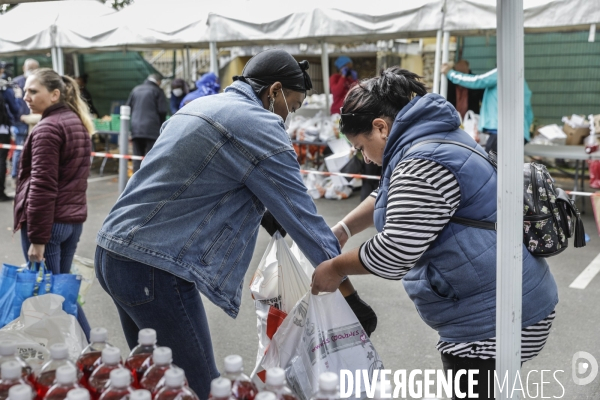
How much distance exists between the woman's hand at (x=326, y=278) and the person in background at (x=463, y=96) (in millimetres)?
7181

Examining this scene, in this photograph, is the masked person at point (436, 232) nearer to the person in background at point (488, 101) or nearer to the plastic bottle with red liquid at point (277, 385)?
the plastic bottle with red liquid at point (277, 385)

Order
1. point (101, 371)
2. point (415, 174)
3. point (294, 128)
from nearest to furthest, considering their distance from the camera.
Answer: point (101, 371) → point (415, 174) → point (294, 128)

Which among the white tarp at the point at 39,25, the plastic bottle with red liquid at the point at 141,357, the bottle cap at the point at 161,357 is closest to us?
the bottle cap at the point at 161,357

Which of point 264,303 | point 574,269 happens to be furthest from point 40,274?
point 574,269

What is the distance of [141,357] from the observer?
156 centimetres

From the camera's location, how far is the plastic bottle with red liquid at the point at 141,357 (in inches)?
59.9

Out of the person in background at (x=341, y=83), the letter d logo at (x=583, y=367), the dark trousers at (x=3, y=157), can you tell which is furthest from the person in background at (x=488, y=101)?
the dark trousers at (x=3, y=157)

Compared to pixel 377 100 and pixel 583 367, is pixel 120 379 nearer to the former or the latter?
pixel 377 100

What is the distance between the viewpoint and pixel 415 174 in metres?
1.88

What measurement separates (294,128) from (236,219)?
306 inches

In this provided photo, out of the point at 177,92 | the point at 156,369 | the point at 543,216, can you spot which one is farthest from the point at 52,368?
the point at 177,92

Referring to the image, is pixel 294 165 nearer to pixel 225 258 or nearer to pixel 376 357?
pixel 225 258

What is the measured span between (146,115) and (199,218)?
8088mm

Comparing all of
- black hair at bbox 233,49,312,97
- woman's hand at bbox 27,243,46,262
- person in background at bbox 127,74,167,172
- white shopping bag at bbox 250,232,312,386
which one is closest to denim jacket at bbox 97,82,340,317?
black hair at bbox 233,49,312,97
